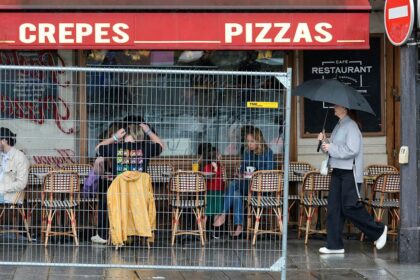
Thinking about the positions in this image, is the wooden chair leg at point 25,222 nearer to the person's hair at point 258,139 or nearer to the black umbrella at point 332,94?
→ the person's hair at point 258,139

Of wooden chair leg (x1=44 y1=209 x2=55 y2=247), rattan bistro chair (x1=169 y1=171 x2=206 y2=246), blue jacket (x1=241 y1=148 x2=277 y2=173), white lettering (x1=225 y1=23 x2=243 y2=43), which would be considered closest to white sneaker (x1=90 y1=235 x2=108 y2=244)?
wooden chair leg (x1=44 y1=209 x2=55 y2=247)

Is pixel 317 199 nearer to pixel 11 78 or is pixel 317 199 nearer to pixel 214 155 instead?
pixel 214 155

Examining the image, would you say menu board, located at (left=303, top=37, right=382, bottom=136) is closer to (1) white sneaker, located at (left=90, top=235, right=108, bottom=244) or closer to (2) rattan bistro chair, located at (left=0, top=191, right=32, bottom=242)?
(1) white sneaker, located at (left=90, top=235, right=108, bottom=244)

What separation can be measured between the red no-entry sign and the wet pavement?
2.57 meters

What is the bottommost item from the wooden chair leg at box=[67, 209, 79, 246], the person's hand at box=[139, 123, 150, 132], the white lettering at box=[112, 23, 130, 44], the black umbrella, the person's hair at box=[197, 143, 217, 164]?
the wooden chair leg at box=[67, 209, 79, 246]

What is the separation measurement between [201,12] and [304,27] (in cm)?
129

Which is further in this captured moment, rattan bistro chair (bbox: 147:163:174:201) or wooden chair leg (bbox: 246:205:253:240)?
rattan bistro chair (bbox: 147:163:174:201)

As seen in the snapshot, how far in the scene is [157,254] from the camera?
9.61m

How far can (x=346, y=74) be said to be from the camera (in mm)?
11922

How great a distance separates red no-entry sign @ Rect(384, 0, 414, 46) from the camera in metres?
9.22

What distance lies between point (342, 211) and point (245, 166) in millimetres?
1655

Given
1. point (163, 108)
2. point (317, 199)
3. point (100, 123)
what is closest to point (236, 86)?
point (163, 108)

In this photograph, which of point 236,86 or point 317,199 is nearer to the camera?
point 236,86

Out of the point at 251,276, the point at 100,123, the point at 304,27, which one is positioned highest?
the point at 304,27
